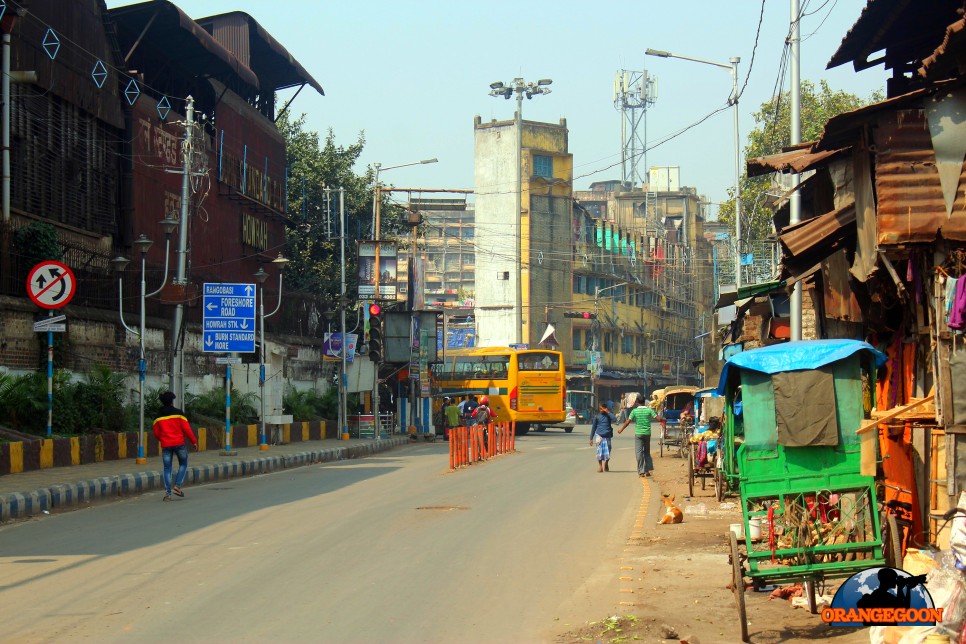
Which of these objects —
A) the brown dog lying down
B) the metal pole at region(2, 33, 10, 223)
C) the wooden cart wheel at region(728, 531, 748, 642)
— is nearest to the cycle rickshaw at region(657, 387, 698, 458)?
the brown dog lying down

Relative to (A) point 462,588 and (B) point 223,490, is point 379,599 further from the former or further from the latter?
(B) point 223,490

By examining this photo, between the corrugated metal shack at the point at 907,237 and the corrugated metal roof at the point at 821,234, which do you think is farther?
the corrugated metal roof at the point at 821,234

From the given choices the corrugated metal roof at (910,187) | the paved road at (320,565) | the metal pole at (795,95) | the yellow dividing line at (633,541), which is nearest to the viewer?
the paved road at (320,565)

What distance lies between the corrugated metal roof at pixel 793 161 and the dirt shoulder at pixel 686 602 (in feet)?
15.4

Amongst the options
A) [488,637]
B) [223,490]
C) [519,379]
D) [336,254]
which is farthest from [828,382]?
[336,254]

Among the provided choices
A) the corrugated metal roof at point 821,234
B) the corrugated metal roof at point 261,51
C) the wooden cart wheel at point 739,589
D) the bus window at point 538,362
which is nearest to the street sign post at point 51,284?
the corrugated metal roof at point 821,234

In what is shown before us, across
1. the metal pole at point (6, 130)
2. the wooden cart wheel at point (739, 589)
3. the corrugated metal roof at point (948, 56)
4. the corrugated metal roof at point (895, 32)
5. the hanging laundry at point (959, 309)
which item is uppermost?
the metal pole at point (6, 130)

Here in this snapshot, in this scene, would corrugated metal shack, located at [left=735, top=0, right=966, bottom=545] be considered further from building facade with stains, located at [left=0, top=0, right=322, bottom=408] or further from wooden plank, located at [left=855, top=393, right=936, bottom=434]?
building facade with stains, located at [left=0, top=0, right=322, bottom=408]

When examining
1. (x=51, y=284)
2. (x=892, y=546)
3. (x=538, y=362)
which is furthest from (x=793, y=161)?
(x=538, y=362)

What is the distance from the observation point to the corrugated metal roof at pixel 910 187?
1016 cm

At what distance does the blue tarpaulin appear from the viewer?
32.2 ft

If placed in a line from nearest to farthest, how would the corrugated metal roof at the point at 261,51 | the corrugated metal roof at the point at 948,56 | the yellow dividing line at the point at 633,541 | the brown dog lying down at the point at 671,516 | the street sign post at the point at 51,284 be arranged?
the corrugated metal roof at the point at 948,56, the yellow dividing line at the point at 633,541, the brown dog lying down at the point at 671,516, the street sign post at the point at 51,284, the corrugated metal roof at the point at 261,51
